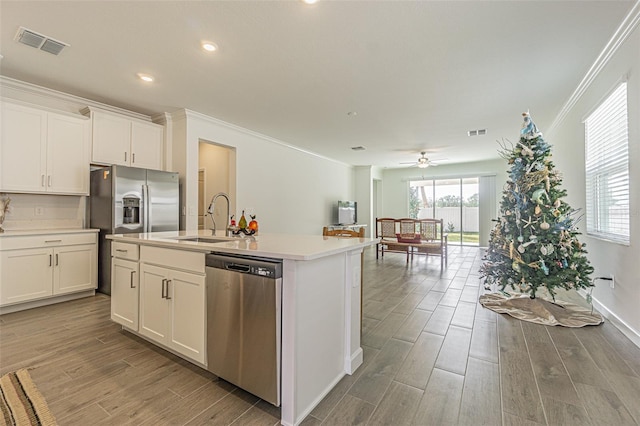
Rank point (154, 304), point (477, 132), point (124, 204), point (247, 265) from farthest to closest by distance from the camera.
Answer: point (477, 132)
point (124, 204)
point (154, 304)
point (247, 265)

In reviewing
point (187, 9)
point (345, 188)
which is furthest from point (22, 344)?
point (345, 188)

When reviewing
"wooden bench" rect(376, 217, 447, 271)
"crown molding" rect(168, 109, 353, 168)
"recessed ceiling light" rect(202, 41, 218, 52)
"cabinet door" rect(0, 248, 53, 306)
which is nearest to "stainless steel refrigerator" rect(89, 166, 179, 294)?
"cabinet door" rect(0, 248, 53, 306)

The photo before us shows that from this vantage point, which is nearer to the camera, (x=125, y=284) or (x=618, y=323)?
(x=125, y=284)

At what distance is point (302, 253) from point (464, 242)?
888cm

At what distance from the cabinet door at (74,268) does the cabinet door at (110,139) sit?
1197mm

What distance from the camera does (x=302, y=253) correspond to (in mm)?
1457

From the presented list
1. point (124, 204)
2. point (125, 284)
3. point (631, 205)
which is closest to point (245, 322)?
point (125, 284)

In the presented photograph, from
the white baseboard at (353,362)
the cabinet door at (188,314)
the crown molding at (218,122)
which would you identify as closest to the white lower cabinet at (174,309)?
the cabinet door at (188,314)

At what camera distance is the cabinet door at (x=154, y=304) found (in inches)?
83.1

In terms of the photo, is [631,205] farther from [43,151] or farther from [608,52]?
[43,151]

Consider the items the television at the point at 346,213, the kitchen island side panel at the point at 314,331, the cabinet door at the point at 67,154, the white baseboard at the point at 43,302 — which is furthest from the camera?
the television at the point at 346,213

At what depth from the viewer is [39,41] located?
257 centimetres

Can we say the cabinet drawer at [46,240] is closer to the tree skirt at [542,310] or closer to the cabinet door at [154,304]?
the cabinet door at [154,304]

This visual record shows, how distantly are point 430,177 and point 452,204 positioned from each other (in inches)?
43.9
